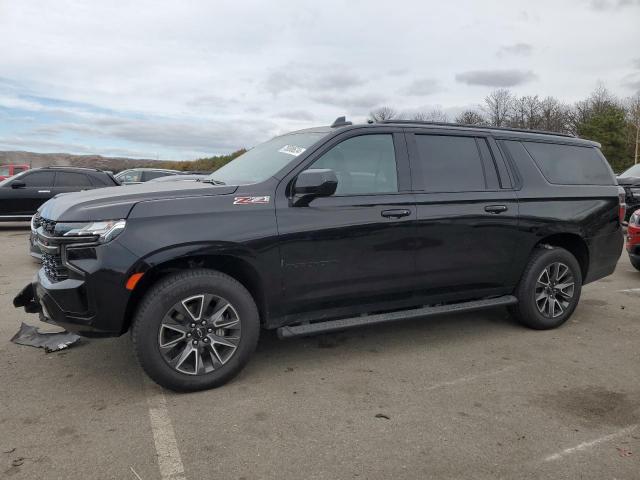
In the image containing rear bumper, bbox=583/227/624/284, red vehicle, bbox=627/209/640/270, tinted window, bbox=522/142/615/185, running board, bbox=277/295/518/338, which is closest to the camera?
running board, bbox=277/295/518/338

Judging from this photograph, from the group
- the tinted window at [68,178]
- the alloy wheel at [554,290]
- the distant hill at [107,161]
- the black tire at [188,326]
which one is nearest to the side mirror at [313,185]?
the black tire at [188,326]

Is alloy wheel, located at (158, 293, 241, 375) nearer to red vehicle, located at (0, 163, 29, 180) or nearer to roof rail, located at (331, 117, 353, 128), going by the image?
roof rail, located at (331, 117, 353, 128)

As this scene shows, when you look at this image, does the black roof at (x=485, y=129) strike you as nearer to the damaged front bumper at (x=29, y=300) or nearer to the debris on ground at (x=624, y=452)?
the damaged front bumper at (x=29, y=300)

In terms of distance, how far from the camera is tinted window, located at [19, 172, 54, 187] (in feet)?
40.6

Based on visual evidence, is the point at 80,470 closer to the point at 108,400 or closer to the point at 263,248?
the point at 108,400

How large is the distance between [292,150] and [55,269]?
192 centimetres

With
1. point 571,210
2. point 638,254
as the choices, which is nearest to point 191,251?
point 571,210

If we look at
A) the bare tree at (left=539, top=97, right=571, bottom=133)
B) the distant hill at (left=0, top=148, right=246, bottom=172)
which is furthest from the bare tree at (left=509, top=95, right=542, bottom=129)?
the distant hill at (left=0, top=148, right=246, bottom=172)

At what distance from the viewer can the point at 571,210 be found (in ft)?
16.8

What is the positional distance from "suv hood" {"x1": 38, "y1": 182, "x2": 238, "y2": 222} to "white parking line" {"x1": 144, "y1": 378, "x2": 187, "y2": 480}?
1.24 m

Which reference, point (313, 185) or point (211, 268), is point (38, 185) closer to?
point (211, 268)

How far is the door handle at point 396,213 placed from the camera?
4.13m

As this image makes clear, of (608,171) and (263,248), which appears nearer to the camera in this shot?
(263,248)

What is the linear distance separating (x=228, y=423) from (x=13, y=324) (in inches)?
123
